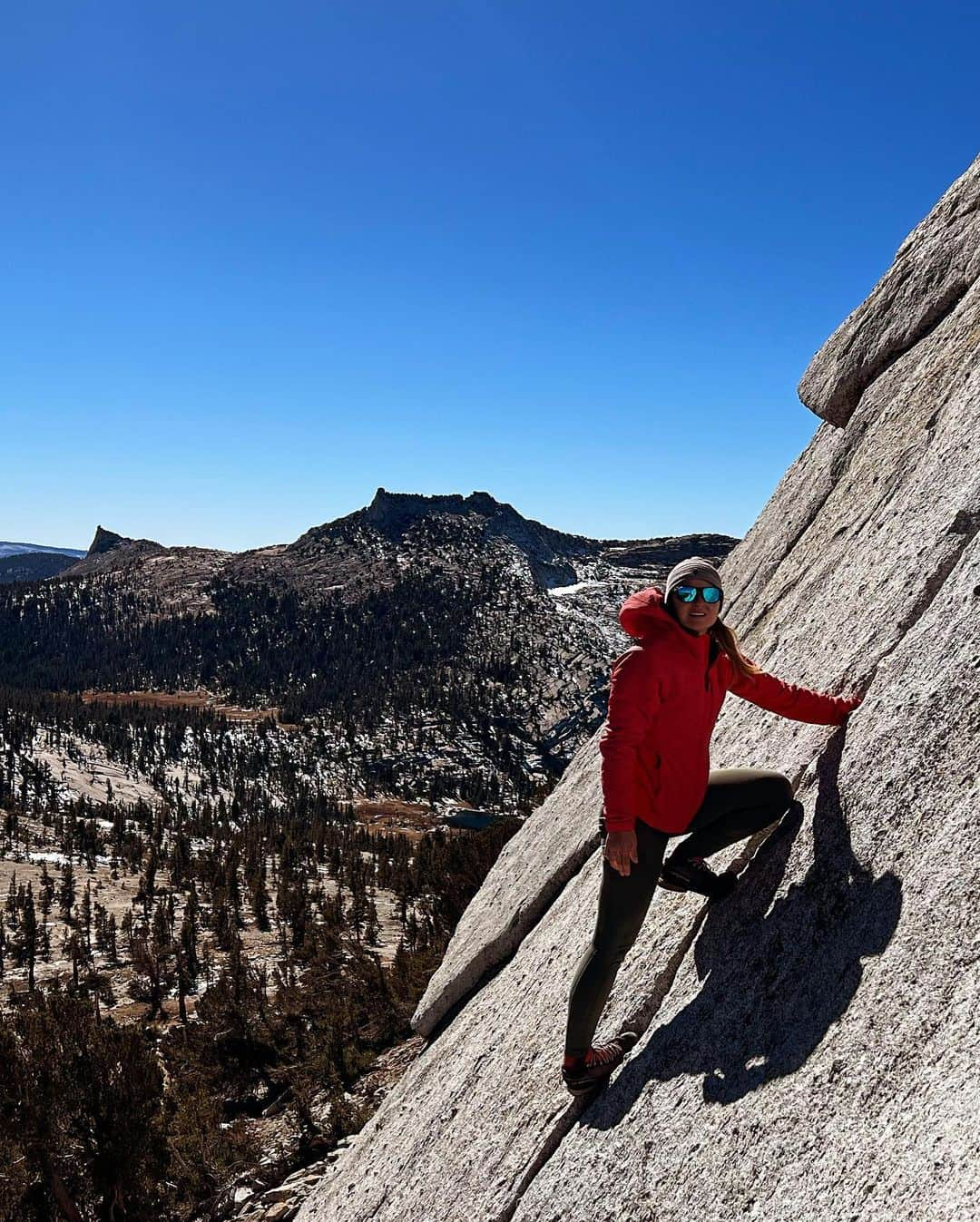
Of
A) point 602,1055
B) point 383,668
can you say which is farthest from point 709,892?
point 383,668

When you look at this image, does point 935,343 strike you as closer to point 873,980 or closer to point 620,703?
point 620,703

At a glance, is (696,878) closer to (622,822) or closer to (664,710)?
(622,822)

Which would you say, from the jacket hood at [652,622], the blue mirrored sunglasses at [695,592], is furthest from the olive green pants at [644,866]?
the blue mirrored sunglasses at [695,592]

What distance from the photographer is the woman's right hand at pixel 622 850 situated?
4422mm

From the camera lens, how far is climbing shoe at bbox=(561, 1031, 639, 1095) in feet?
16.1

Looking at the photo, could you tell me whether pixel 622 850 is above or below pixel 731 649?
below

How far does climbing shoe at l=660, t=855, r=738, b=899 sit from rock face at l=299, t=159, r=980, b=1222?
100 millimetres

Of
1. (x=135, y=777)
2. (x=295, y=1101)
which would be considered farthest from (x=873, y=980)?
(x=135, y=777)

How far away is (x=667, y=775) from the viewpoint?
4.59 metres

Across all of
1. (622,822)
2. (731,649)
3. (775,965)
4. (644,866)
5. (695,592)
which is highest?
(695,592)

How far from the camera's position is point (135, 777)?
10044 centimetres

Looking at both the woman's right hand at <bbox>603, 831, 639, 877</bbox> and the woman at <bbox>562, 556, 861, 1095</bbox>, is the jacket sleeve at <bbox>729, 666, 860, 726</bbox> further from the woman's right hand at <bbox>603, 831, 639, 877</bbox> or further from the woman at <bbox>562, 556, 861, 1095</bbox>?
the woman's right hand at <bbox>603, 831, 639, 877</bbox>

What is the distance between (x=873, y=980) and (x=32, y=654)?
202603mm

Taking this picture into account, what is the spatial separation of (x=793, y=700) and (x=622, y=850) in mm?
1435
